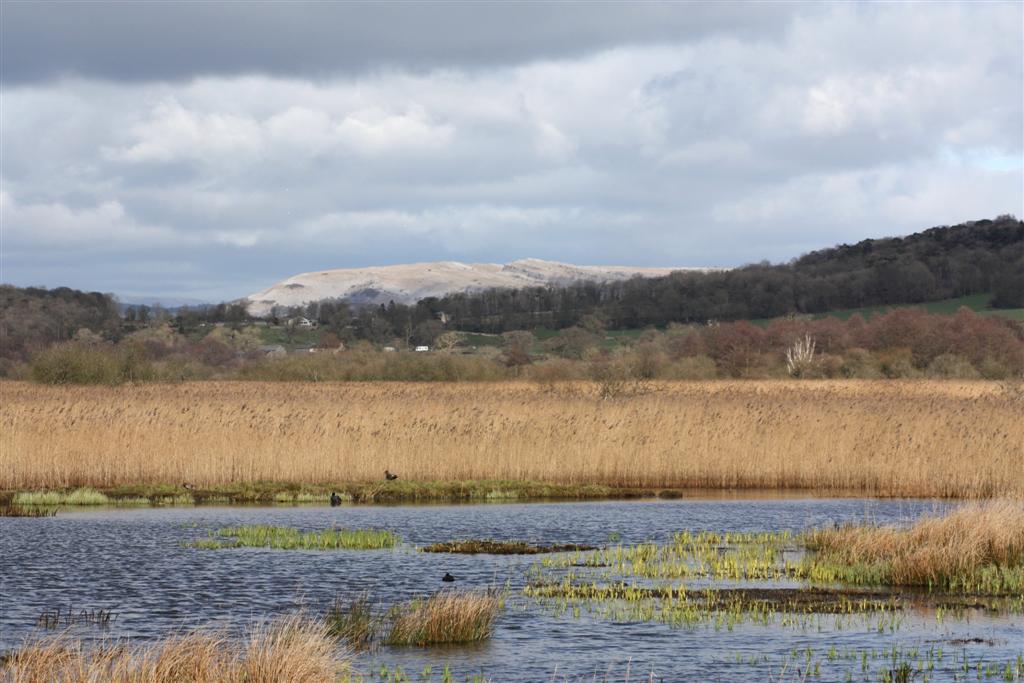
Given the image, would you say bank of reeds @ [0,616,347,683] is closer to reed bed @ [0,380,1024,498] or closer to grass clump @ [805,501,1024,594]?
grass clump @ [805,501,1024,594]

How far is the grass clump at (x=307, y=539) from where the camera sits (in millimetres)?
24906

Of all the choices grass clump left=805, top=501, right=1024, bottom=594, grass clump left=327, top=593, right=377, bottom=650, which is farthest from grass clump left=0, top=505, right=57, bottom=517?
grass clump left=805, top=501, right=1024, bottom=594

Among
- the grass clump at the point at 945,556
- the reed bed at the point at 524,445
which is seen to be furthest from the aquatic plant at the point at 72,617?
the reed bed at the point at 524,445

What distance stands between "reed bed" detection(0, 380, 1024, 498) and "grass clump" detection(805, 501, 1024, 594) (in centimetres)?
1122

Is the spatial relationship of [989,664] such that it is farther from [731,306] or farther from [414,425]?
[731,306]

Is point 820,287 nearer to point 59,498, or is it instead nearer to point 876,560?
point 59,498

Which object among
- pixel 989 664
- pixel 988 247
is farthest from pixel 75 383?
pixel 988 247

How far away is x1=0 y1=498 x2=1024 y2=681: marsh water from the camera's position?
50.5 ft

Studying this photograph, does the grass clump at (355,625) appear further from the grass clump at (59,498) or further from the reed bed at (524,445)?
the reed bed at (524,445)

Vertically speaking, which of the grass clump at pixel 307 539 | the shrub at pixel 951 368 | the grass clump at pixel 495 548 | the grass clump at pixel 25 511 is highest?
the shrub at pixel 951 368

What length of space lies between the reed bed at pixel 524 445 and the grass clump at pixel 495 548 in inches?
383

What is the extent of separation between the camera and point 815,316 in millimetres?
149875

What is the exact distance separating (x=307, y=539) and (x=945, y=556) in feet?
40.8

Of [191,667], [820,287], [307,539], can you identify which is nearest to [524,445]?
[307,539]
